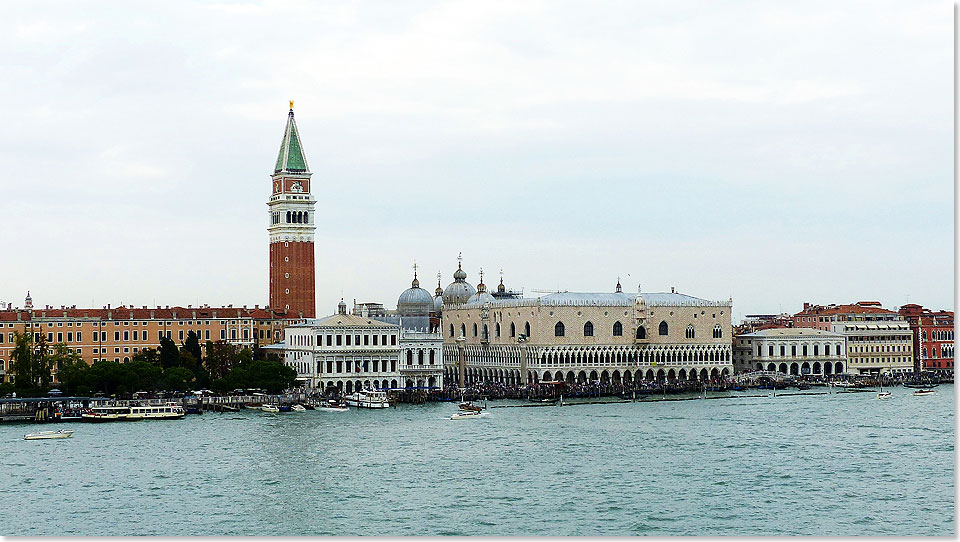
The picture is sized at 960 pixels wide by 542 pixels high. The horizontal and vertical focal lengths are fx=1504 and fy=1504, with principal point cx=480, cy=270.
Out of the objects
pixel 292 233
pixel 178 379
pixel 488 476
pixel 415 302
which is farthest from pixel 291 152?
pixel 488 476

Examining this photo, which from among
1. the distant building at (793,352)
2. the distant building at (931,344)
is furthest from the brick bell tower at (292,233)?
the distant building at (931,344)

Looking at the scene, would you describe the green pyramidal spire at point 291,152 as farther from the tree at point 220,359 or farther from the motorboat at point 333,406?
the motorboat at point 333,406

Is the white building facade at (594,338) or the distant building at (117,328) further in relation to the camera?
the white building facade at (594,338)

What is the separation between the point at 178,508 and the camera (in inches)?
889

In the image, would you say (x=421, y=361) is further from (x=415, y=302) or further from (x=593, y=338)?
(x=415, y=302)

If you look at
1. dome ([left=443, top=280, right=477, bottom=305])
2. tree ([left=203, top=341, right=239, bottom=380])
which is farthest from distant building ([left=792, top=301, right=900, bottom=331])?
tree ([left=203, top=341, right=239, bottom=380])

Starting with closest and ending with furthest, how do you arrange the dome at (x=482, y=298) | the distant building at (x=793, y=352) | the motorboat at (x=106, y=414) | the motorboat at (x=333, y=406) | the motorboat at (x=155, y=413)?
the motorboat at (x=106, y=414) → the motorboat at (x=155, y=413) → the motorboat at (x=333, y=406) → the dome at (x=482, y=298) → the distant building at (x=793, y=352)

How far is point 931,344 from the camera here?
61.4 metres

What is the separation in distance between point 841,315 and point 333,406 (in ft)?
95.2

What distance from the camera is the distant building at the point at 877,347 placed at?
5912cm

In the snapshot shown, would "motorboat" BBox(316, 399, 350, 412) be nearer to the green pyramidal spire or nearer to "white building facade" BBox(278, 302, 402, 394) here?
"white building facade" BBox(278, 302, 402, 394)

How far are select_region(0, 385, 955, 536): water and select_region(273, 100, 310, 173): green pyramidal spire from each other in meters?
20.7

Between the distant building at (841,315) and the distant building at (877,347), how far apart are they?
36.5 inches

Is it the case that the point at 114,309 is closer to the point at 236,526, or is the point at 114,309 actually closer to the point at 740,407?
the point at 740,407
